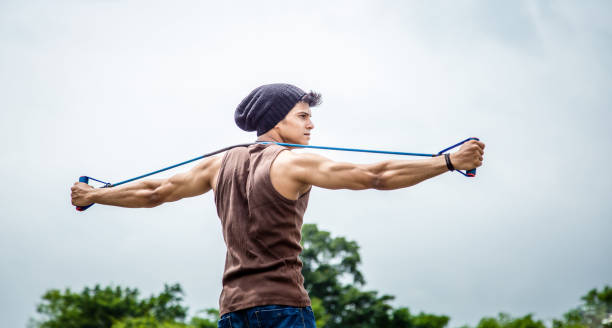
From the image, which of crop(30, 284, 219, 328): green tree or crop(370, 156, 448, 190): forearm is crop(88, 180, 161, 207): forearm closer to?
crop(370, 156, 448, 190): forearm

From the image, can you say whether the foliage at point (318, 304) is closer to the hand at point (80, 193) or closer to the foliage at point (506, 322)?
the foliage at point (506, 322)

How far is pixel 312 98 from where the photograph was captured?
13.3ft

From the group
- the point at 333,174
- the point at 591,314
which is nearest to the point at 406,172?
the point at 333,174


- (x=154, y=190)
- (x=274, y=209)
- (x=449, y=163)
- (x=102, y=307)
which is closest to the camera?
(x=449, y=163)

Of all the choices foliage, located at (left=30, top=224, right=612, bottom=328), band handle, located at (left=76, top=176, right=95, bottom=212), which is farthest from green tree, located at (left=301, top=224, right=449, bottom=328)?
band handle, located at (left=76, top=176, right=95, bottom=212)

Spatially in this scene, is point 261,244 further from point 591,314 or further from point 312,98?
point 591,314

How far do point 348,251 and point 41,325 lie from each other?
1504 cm

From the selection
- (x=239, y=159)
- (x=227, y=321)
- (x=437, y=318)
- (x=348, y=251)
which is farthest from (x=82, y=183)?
(x=348, y=251)

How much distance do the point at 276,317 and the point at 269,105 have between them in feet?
4.41

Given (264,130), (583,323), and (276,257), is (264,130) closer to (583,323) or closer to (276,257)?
(276,257)

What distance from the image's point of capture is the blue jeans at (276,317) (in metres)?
3.17

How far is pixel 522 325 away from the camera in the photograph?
24.0 meters

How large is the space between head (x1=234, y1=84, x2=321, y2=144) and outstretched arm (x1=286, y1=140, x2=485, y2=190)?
754 mm

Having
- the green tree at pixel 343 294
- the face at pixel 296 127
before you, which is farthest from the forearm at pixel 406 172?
the green tree at pixel 343 294
